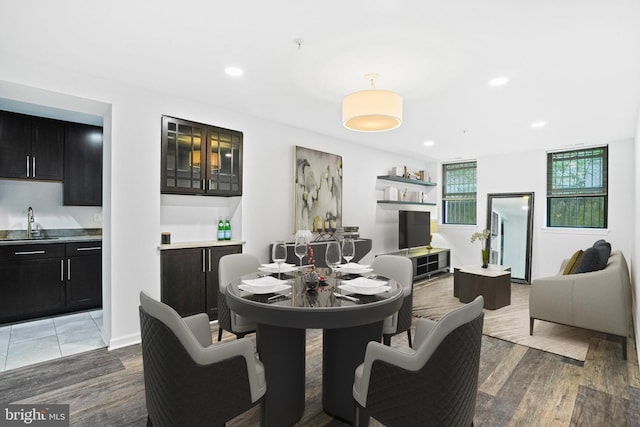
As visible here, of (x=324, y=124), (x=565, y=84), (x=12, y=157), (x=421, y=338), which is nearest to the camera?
(x=421, y=338)

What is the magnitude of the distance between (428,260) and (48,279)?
19.4 ft

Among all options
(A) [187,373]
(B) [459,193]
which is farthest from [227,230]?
(B) [459,193]

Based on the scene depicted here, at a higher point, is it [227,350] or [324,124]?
[324,124]

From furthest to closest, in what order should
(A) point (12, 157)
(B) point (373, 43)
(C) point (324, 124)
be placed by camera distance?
(C) point (324, 124) < (A) point (12, 157) < (B) point (373, 43)

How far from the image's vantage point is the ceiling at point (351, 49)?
1.92m

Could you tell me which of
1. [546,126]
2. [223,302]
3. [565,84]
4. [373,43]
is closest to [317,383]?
[223,302]

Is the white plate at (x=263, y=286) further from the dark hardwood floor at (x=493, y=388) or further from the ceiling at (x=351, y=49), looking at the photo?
the ceiling at (x=351, y=49)

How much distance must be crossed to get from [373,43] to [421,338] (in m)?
1.98

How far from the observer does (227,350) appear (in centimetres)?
141

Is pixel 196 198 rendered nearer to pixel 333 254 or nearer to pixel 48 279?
pixel 48 279

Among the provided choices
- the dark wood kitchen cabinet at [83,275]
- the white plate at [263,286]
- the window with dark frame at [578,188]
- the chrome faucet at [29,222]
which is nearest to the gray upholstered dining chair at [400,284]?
the white plate at [263,286]

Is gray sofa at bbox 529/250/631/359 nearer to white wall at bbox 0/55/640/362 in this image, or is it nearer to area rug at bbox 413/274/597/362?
area rug at bbox 413/274/597/362

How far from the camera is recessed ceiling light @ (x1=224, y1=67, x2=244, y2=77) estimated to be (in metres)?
2.71

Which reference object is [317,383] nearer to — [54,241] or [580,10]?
[580,10]
